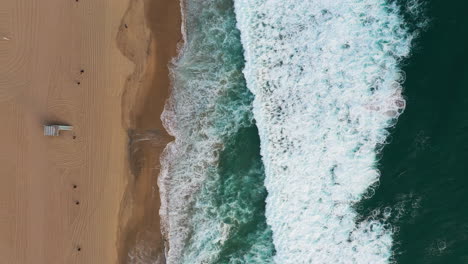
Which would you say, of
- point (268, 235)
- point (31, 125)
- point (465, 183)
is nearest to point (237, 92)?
point (268, 235)

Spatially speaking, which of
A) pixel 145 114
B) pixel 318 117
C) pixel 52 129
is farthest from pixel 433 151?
pixel 52 129

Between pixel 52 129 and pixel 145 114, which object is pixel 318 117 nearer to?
pixel 145 114

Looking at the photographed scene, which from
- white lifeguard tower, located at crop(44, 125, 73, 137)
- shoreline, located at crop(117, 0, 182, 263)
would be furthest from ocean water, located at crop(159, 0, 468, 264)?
white lifeguard tower, located at crop(44, 125, 73, 137)

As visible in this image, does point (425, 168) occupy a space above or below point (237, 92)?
below

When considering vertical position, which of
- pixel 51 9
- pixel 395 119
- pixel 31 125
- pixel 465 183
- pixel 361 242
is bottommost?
pixel 361 242

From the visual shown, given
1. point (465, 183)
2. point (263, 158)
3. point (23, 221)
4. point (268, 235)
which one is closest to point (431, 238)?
point (465, 183)

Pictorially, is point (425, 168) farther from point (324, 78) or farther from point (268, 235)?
point (268, 235)
